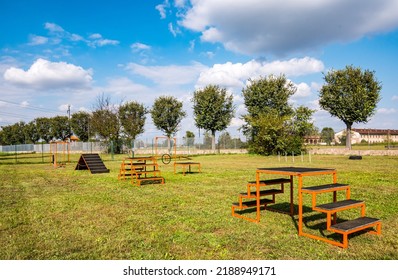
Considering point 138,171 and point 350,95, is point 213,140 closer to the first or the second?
point 350,95

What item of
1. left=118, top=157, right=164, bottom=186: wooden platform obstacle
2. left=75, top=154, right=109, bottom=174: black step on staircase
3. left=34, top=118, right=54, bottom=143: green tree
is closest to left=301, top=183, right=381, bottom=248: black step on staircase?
left=118, top=157, right=164, bottom=186: wooden platform obstacle

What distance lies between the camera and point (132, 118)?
50656 millimetres

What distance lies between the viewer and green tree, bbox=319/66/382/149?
33.8 metres

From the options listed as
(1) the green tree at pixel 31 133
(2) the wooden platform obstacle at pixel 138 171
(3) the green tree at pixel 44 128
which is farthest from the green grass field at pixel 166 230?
(1) the green tree at pixel 31 133

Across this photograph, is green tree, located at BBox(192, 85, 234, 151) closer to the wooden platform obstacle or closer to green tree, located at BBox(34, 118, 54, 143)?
the wooden platform obstacle

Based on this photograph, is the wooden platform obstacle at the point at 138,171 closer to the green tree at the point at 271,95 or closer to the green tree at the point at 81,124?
the green tree at the point at 271,95

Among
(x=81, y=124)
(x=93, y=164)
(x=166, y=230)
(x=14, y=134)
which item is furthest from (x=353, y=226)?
(x=14, y=134)

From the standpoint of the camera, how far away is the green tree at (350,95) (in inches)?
1331

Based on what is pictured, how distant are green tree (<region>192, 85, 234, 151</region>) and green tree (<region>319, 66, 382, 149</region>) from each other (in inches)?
497

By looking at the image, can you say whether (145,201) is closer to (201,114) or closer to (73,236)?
(73,236)

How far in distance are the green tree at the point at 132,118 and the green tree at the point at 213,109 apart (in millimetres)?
11259
